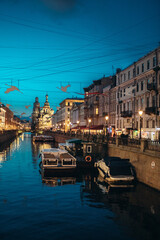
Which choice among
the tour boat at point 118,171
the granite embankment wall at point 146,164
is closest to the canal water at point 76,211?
the granite embankment wall at point 146,164

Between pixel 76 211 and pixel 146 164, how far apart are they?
9348mm

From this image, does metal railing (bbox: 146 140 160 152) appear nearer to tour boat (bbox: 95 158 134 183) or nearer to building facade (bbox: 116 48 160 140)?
tour boat (bbox: 95 158 134 183)

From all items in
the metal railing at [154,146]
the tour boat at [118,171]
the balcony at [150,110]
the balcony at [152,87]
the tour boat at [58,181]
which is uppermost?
the balcony at [152,87]

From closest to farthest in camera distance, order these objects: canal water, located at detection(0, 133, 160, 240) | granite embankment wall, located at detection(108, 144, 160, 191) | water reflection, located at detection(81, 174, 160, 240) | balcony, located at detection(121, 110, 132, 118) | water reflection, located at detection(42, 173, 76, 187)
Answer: canal water, located at detection(0, 133, 160, 240) → water reflection, located at detection(81, 174, 160, 240) → granite embankment wall, located at detection(108, 144, 160, 191) → water reflection, located at detection(42, 173, 76, 187) → balcony, located at detection(121, 110, 132, 118)

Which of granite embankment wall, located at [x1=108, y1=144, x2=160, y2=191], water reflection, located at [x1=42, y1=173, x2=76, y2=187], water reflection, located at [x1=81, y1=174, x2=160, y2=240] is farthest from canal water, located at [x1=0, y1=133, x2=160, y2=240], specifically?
granite embankment wall, located at [x1=108, y1=144, x2=160, y2=191]

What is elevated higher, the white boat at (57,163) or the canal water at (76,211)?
the white boat at (57,163)

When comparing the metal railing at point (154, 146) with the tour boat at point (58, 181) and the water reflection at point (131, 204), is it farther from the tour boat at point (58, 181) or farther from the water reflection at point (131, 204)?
the tour boat at point (58, 181)

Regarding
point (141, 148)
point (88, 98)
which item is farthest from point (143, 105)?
point (88, 98)

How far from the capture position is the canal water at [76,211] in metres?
14.9

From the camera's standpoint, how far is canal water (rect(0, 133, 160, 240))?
1493 cm

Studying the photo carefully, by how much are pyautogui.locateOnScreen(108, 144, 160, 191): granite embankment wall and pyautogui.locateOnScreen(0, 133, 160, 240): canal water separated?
82 centimetres

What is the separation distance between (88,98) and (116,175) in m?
67.1

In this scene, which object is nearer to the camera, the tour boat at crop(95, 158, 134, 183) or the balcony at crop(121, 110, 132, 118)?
the tour boat at crop(95, 158, 134, 183)

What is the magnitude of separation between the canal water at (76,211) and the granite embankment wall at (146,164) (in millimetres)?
822
